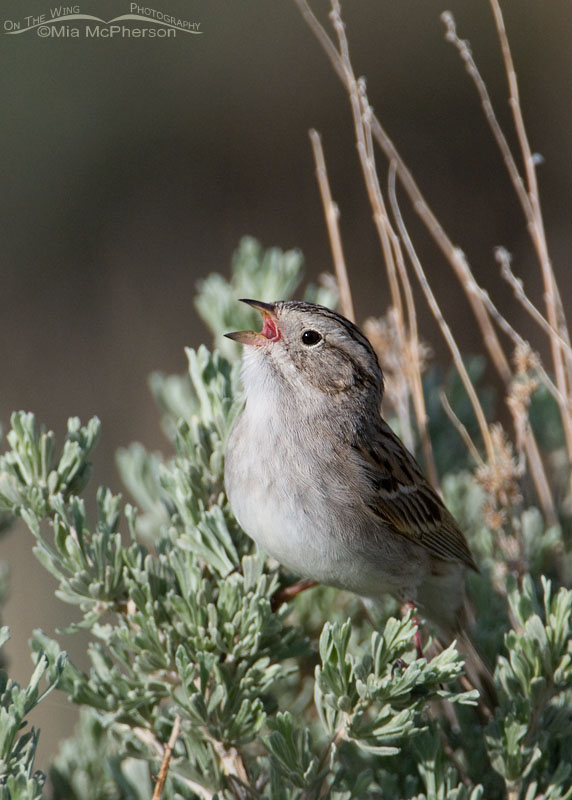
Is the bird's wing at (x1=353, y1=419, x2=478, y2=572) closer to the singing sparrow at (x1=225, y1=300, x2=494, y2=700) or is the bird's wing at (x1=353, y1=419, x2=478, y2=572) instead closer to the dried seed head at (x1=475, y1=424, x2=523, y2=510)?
the singing sparrow at (x1=225, y1=300, x2=494, y2=700)

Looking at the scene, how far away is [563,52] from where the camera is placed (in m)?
5.58

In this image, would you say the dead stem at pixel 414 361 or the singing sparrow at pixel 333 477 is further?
the dead stem at pixel 414 361

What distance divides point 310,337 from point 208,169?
374 cm

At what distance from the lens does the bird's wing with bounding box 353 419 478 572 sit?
90.7 inches

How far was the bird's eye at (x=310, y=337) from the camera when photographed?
2379mm

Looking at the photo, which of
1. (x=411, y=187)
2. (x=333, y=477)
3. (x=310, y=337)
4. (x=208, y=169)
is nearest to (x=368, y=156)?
(x=411, y=187)

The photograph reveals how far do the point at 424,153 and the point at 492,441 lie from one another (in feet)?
12.7

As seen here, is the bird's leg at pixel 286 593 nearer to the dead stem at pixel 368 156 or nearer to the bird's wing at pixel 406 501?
the bird's wing at pixel 406 501

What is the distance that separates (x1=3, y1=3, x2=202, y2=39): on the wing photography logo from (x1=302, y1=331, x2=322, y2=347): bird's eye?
2104 mm

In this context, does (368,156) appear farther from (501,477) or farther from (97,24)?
(97,24)

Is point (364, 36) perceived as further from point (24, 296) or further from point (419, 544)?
point (419, 544)

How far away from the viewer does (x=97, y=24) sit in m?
4.55

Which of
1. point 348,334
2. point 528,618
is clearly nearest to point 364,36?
point 348,334

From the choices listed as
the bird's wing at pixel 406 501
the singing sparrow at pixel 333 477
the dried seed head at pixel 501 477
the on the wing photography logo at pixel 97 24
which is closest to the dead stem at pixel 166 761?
the singing sparrow at pixel 333 477
